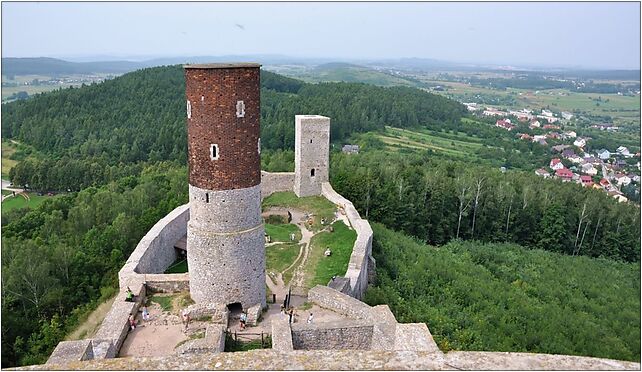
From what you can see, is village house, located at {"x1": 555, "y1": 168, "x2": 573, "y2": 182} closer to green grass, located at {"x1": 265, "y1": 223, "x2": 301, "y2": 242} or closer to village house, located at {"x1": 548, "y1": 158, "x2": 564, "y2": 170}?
village house, located at {"x1": 548, "y1": 158, "x2": 564, "y2": 170}

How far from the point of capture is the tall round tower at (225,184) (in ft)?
44.9

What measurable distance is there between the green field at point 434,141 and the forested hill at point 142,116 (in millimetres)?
3835

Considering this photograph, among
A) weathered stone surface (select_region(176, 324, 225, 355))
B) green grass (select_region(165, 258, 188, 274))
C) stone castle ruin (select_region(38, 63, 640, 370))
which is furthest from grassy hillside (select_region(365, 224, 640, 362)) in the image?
green grass (select_region(165, 258, 188, 274))

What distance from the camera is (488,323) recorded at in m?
19.7

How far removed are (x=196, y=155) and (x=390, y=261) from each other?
1386cm

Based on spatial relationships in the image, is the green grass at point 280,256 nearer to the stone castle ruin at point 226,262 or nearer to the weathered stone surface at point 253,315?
the stone castle ruin at point 226,262

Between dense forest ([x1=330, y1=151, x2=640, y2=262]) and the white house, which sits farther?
the white house

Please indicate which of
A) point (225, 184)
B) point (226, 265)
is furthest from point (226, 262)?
point (225, 184)

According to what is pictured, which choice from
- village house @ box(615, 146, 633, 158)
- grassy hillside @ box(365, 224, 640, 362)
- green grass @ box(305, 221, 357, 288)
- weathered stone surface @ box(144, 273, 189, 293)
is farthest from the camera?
village house @ box(615, 146, 633, 158)

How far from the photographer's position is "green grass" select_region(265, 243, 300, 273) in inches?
813

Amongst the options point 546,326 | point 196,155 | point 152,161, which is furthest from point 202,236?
point 152,161

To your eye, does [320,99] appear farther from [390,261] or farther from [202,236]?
[202,236]

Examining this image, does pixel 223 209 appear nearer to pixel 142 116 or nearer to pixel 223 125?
pixel 223 125

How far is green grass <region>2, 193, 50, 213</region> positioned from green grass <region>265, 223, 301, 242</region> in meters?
32.9
